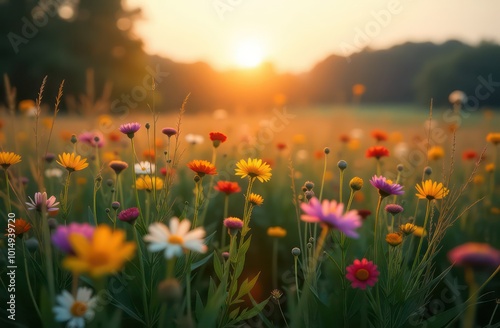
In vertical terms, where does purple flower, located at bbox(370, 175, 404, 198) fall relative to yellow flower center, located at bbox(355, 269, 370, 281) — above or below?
above

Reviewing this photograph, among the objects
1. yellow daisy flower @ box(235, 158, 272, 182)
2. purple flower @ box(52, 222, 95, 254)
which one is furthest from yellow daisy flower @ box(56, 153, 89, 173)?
purple flower @ box(52, 222, 95, 254)

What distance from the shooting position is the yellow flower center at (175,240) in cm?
63

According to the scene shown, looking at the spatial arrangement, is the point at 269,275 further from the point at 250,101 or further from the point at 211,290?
the point at 250,101

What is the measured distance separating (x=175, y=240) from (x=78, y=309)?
0.23 metres

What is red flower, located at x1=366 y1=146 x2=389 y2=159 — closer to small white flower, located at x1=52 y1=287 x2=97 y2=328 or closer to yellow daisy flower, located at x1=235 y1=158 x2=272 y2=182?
yellow daisy flower, located at x1=235 y1=158 x2=272 y2=182

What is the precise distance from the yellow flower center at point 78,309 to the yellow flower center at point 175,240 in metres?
0.22

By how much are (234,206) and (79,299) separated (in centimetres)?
159

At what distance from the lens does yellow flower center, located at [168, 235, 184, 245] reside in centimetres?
63

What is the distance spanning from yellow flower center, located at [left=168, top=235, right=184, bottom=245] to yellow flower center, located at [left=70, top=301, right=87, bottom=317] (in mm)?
219

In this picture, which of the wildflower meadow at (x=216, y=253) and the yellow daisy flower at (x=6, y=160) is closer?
the wildflower meadow at (x=216, y=253)

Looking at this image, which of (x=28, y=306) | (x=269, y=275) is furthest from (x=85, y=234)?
(x=269, y=275)

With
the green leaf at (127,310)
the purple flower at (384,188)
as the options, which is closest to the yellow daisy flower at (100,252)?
the green leaf at (127,310)

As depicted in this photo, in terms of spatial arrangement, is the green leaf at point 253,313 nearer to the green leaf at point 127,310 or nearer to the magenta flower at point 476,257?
the green leaf at point 127,310

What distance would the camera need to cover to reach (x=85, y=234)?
1.86 ft
